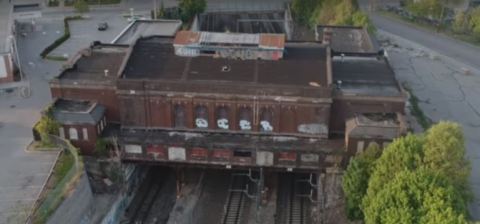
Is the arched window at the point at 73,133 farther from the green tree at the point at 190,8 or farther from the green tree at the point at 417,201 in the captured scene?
the green tree at the point at 190,8

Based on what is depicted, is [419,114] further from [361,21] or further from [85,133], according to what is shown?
[85,133]

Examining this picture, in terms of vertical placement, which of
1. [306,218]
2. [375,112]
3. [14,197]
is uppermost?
[375,112]

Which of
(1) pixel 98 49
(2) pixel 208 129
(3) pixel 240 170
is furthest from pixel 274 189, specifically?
(1) pixel 98 49

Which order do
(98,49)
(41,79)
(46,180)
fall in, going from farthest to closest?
1. (41,79)
2. (98,49)
3. (46,180)

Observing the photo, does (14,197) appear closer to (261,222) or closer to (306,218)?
(261,222)

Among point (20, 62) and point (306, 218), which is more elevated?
point (20, 62)

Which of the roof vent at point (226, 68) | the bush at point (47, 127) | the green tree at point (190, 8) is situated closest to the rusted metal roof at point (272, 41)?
the roof vent at point (226, 68)
